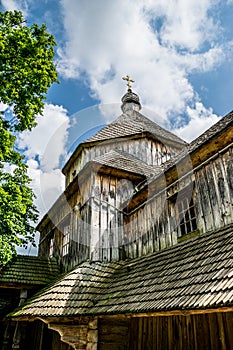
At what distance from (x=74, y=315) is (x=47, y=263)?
6205 mm

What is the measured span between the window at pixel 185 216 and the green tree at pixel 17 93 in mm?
4754

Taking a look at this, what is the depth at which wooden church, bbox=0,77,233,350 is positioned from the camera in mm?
4750

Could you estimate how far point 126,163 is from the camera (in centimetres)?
1048

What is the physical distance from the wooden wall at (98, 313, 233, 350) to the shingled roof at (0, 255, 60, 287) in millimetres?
4328

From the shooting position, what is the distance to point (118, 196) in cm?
979

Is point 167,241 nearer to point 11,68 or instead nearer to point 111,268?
point 111,268

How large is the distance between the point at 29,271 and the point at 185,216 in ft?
20.7

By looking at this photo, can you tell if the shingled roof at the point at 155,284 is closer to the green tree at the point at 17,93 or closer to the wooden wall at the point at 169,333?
the wooden wall at the point at 169,333

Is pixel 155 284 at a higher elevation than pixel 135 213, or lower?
lower

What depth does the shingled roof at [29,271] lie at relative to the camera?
32.3 ft

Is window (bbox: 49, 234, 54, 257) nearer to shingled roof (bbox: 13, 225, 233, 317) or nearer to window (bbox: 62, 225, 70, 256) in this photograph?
window (bbox: 62, 225, 70, 256)

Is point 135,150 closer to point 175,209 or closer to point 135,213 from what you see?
point 135,213

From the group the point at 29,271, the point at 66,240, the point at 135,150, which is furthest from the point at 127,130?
the point at 29,271

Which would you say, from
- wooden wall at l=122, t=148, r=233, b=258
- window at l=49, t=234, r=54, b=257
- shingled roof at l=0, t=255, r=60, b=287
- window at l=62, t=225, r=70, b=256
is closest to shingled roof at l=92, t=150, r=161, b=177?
wooden wall at l=122, t=148, r=233, b=258
